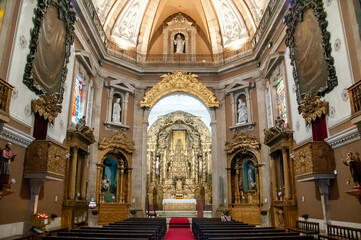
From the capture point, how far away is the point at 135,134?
64.1 feet

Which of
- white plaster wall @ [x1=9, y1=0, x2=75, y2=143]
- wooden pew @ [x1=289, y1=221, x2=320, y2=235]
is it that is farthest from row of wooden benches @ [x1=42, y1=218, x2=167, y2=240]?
wooden pew @ [x1=289, y1=221, x2=320, y2=235]

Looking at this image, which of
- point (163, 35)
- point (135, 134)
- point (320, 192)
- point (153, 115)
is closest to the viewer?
point (320, 192)

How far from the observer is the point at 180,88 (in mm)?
20328

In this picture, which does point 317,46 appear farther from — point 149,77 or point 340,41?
point 149,77

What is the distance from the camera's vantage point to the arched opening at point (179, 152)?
1019 inches

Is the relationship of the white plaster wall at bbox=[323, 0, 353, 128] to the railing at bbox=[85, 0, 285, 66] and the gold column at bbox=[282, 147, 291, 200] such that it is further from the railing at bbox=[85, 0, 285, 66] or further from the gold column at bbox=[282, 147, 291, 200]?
the railing at bbox=[85, 0, 285, 66]

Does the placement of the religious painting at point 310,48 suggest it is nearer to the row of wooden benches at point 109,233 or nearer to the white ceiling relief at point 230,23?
the white ceiling relief at point 230,23

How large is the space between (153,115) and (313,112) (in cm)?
1819

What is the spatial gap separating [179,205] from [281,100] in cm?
1222

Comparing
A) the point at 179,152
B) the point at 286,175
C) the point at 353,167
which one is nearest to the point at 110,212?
the point at 286,175

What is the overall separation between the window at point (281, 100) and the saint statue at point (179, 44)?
835 centimetres

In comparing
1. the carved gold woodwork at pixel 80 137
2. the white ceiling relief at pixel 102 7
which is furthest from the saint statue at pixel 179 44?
the carved gold woodwork at pixel 80 137

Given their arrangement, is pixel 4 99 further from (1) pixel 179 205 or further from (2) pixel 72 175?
(1) pixel 179 205

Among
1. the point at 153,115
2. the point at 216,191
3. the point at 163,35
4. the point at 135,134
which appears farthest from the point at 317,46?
the point at 153,115
